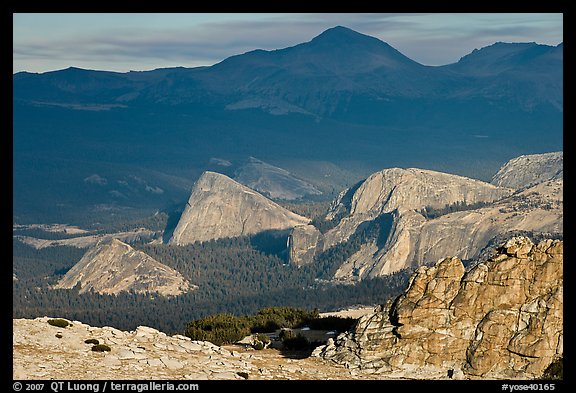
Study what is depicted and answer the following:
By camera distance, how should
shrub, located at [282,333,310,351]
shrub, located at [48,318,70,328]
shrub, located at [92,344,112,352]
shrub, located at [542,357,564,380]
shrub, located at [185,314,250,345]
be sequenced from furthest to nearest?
shrub, located at [185,314,250,345] < shrub, located at [282,333,310,351] < shrub, located at [48,318,70,328] < shrub, located at [92,344,112,352] < shrub, located at [542,357,564,380]

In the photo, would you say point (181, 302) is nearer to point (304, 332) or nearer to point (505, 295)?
point (304, 332)

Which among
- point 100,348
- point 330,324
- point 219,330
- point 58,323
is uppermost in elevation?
point 58,323

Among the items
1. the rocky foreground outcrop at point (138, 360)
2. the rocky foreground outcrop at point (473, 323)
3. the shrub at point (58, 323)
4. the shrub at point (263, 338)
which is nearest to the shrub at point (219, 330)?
the shrub at point (263, 338)

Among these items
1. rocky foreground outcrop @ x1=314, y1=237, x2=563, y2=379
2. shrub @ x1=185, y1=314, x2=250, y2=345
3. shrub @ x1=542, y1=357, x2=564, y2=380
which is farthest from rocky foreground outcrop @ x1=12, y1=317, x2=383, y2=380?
shrub @ x1=542, y1=357, x2=564, y2=380

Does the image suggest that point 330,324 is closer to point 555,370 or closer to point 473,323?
point 473,323

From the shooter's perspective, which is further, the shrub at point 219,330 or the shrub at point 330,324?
the shrub at point 330,324

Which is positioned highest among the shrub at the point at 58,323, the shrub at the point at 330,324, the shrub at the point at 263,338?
the shrub at the point at 58,323

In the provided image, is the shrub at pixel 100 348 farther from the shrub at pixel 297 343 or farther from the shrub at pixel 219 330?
the shrub at pixel 297 343

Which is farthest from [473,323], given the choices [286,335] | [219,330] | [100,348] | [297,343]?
[219,330]

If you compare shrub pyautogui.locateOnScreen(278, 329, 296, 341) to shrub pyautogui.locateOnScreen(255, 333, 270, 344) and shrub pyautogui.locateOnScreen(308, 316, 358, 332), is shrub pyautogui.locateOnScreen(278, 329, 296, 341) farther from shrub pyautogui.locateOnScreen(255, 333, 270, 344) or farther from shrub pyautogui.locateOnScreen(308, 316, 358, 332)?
shrub pyautogui.locateOnScreen(308, 316, 358, 332)

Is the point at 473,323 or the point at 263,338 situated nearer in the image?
the point at 473,323
